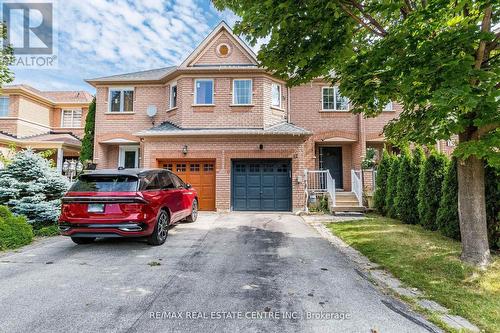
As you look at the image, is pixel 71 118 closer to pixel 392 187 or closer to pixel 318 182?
pixel 318 182

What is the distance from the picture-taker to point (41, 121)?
20.3 meters

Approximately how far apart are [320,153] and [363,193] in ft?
10.8

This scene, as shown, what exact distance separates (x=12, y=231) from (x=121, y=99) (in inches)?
413

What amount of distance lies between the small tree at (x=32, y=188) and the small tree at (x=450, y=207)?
439 inches

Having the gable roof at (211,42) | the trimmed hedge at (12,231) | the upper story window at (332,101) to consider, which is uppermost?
the gable roof at (211,42)

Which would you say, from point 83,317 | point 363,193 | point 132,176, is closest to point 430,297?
point 83,317

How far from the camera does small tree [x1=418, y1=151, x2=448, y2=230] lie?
25.2 ft

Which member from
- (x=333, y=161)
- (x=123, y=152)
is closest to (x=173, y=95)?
(x=123, y=152)

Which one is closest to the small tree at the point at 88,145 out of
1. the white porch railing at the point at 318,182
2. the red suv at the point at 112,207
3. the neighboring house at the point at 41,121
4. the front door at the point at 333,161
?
the neighboring house at the point at 41,121

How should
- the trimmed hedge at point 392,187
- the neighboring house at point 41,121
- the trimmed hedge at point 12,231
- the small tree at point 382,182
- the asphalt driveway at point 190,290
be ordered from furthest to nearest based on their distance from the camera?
1. the neighboring house at point 41,121
2. the small tree at point 382,182
3. the trimmed hedge at point 392,187
4. the trimmed hedge at point 12,231
5. the asphalt driveway at point 190,290

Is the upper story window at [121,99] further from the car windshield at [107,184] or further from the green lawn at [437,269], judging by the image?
the green lawn at [437,269]

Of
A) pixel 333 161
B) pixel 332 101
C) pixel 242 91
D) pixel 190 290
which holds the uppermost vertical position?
pixel 242 91

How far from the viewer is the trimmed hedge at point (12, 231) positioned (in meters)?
6.07

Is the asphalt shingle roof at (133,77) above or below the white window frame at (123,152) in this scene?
above
